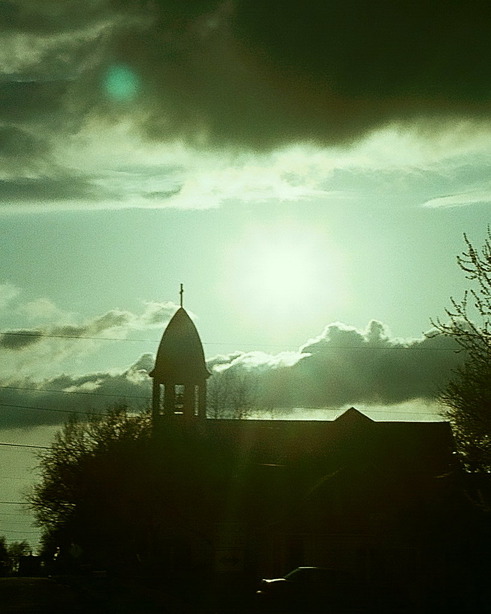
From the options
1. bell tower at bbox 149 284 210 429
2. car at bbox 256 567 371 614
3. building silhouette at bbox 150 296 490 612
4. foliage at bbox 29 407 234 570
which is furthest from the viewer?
bell tower at bbox 149 284 210 429

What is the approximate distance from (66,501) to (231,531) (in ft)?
37.0

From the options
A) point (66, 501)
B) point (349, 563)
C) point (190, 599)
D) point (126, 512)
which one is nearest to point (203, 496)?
point (126, 512)

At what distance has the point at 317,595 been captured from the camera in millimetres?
30094

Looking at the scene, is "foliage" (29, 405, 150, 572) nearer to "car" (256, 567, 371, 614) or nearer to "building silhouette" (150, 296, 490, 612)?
"building silhouette" (150, 296, 490, 612)

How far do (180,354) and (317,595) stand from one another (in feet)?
111

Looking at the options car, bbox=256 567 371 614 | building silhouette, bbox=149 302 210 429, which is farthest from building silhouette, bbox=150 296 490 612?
car, bbox=256 567 371 614

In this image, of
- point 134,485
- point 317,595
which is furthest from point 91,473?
point 317,595

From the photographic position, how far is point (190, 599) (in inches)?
1423

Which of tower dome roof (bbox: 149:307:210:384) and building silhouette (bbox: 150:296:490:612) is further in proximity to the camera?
tower dome roof (bbox: 149:307:210:384)

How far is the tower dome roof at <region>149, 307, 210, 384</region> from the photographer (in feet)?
205

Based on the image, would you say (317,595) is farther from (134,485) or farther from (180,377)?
(180,377)

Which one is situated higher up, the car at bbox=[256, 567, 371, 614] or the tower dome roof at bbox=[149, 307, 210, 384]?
the tower dome roof at bbox=[149, 307, 210, 384]

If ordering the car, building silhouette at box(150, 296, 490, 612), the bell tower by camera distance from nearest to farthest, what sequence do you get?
the car, building silhouette at box(150, 296, 490, 612), the bell tower

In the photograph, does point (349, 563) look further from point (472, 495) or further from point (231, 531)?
point (472, 495)
